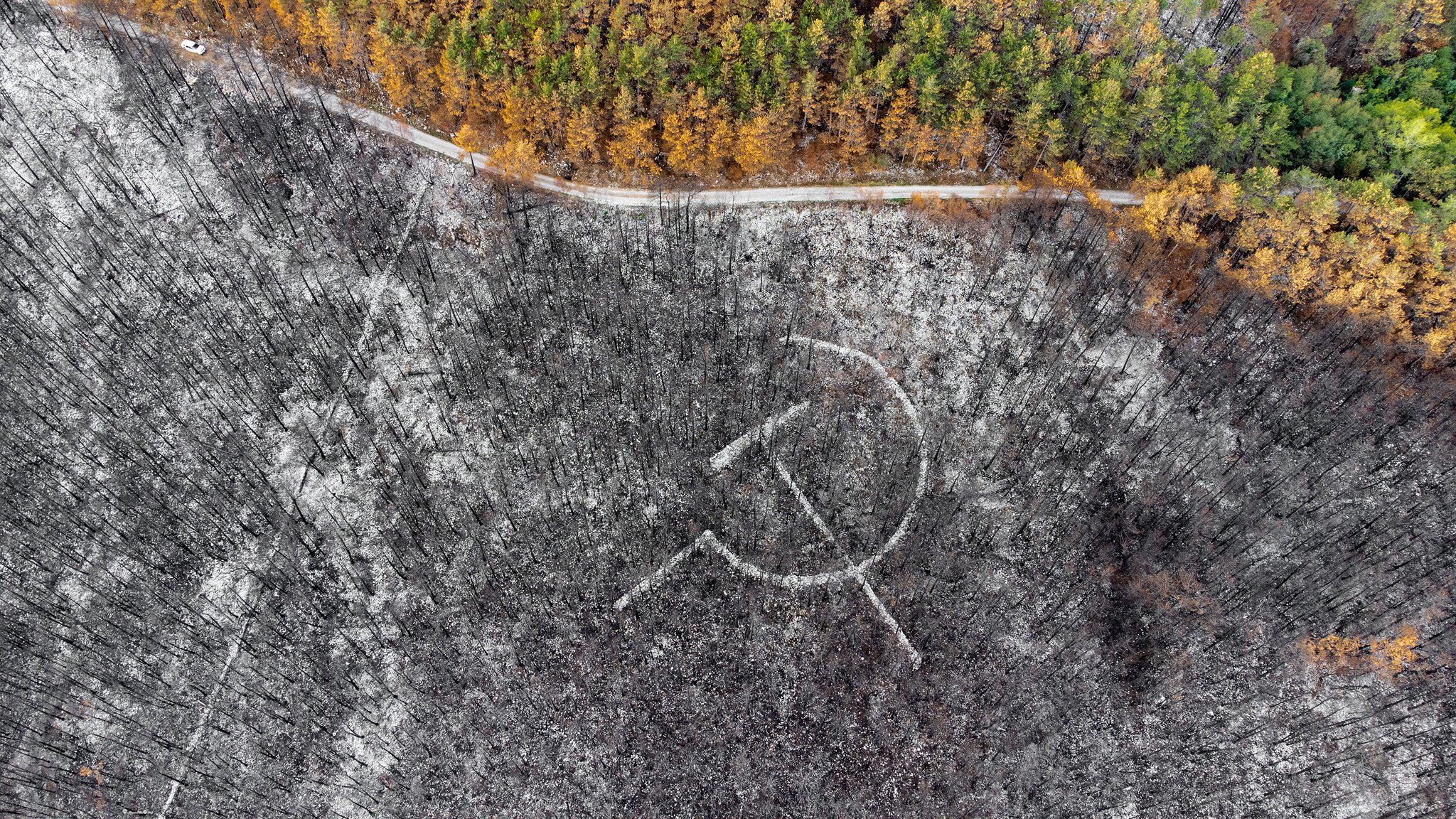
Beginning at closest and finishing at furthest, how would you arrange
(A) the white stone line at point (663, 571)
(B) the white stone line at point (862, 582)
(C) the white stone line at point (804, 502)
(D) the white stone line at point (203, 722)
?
1. (D) the white stone line at point (203, 722)
2. (B) the white stone line at point (862, 582)
3. (A) the white stone line at point (663, 571)
4. (C) the white stone line at point (804, 502)

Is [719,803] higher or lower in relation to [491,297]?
lower

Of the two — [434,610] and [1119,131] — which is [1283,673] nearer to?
[1119,131]

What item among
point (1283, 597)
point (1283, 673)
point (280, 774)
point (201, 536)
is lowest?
point (280, 774)

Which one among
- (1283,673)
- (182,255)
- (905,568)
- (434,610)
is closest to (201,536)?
(434,610)

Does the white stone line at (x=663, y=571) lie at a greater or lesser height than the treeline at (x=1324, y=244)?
lesser

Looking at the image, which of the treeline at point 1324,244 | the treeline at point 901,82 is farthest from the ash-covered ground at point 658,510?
the treeline at point 901,82

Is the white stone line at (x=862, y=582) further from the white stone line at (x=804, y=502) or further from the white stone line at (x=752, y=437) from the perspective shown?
the white stone line at (x=752, y=437)
